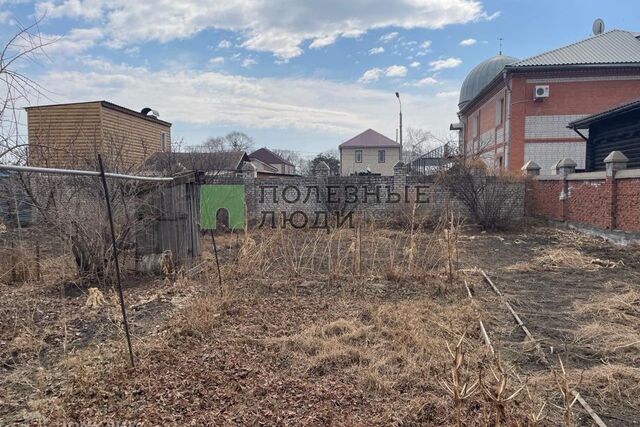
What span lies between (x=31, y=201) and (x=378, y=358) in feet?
15.1

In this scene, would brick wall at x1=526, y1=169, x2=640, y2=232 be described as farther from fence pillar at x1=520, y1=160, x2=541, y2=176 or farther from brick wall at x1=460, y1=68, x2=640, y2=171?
brick wall at x1=460, y1=68, x2=640, y2=171

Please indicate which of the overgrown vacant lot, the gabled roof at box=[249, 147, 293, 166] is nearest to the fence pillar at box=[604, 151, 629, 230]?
the overgrown vacant lot

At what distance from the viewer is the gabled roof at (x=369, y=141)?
155 feet

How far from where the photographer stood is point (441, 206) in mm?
13414

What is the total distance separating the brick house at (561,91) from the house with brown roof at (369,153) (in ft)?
96.5

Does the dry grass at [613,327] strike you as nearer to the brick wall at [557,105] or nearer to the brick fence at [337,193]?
the brick fence at [337,193]

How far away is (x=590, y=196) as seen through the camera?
9.84 meters

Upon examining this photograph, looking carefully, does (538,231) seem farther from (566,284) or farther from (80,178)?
(80,178)

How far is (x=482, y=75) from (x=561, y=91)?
39.7ft

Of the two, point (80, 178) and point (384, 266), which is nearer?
point (80, 178)

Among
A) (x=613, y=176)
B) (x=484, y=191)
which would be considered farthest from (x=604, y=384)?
(x=484, y=191)

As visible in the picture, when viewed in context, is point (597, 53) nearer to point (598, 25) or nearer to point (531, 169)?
point (598, 25)

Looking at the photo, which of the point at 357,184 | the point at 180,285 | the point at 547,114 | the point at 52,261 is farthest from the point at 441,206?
the point at 52,261

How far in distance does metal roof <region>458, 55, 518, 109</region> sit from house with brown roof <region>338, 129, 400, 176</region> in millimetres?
18277
